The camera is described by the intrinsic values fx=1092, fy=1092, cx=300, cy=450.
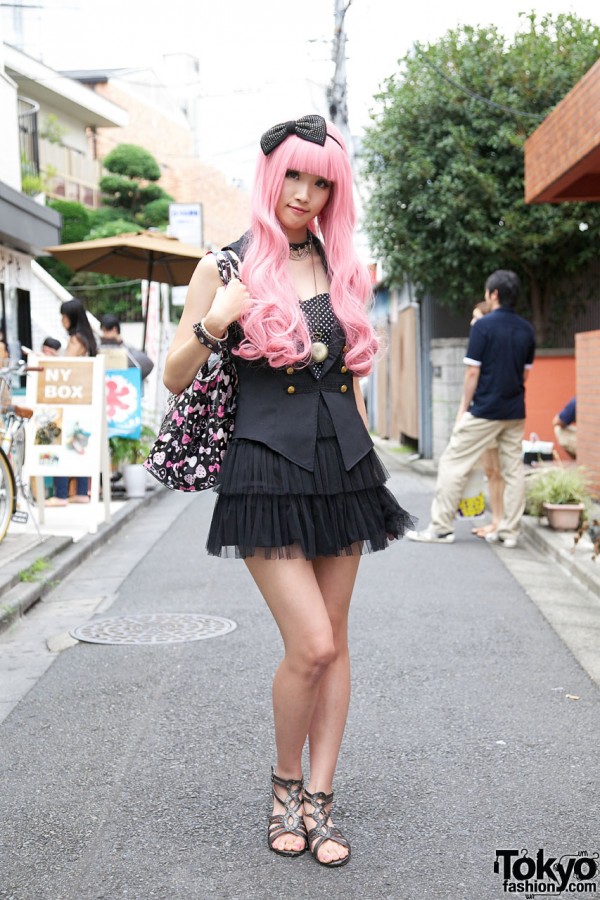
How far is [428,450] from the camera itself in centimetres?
1775

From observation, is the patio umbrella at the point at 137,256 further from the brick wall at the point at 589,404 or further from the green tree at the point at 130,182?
the green tree at the point at 130,182

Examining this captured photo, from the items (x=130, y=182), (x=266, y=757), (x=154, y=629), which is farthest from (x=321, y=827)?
(x=130, y=182)

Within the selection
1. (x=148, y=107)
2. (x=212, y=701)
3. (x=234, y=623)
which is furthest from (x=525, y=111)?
(x=148, y=107)

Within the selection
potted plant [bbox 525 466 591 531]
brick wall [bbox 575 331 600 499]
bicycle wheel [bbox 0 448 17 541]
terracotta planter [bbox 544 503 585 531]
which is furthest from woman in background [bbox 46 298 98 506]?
brick wall [bbox 575 331 600 499]

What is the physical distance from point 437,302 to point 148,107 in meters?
28.8

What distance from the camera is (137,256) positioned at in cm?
1351

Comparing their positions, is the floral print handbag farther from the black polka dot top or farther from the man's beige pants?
the man's beige pants

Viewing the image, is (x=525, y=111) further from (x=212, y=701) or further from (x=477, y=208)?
(x=212, y=701)

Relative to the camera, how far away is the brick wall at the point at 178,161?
4038 cm

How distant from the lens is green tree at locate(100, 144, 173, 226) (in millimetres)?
31922

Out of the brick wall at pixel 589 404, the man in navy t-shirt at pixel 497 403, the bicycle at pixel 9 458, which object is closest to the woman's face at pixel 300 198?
the bicycle at pixel 9 458

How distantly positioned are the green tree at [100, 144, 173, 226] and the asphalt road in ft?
88.0

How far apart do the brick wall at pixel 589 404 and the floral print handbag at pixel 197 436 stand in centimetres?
785

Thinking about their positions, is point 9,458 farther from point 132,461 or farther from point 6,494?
point 132,461
